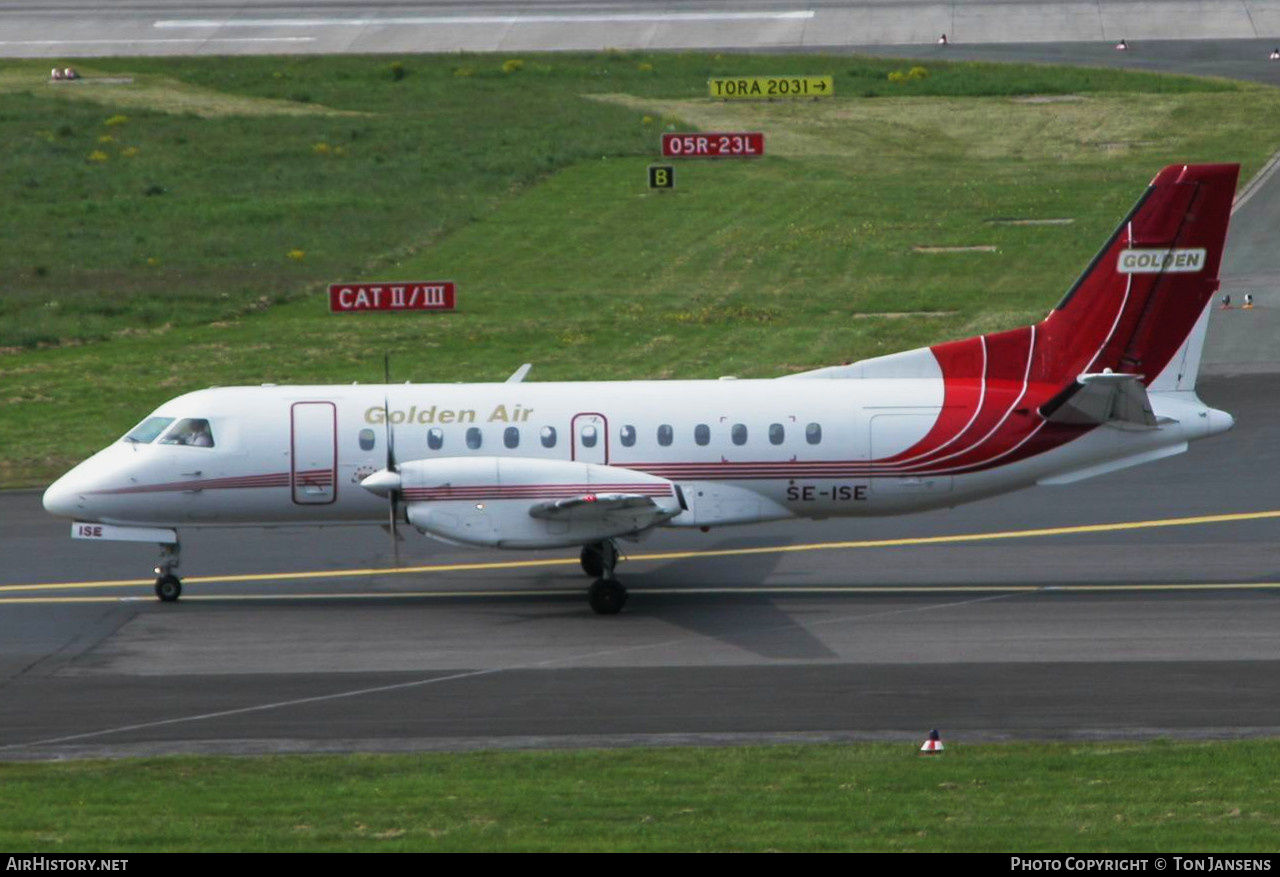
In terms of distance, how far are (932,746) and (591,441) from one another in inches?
341

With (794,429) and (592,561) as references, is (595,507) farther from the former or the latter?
(794,429)

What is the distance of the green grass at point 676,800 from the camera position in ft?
49.3

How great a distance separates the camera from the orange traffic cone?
18.3 meters

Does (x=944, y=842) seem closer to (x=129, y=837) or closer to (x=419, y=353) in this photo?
(x=129, y=837)

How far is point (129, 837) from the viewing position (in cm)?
1529

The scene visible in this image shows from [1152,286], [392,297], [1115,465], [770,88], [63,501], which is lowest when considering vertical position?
[63,501]

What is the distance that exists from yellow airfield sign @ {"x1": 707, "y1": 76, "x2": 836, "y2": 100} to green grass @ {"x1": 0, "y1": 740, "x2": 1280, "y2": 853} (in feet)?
205

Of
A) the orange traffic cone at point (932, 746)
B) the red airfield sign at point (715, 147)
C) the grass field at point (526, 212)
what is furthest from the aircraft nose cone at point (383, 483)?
the red airfield sign at point (715, 147)

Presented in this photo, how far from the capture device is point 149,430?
26344 millimetres

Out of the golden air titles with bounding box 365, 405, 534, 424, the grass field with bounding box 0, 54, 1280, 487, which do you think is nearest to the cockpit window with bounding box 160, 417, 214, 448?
the golden air titles with bounding box 365, 405, 534, 424

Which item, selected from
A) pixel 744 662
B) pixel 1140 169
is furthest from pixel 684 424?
pixel 1140 169

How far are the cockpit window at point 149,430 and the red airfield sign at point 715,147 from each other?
145 ft

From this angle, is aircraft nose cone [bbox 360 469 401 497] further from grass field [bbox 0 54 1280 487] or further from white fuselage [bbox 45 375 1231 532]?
grass field [bbox 0 54 1280 487]

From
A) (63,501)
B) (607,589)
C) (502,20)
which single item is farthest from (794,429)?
(502,20)
